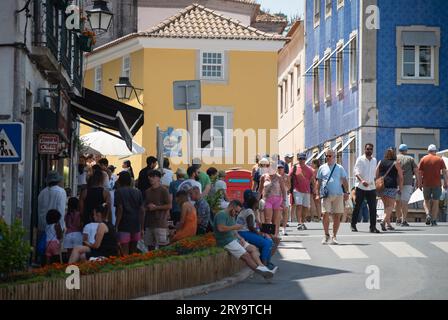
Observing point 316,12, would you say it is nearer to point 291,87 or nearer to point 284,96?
point 291,87

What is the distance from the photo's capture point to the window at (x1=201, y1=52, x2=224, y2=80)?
167 ft

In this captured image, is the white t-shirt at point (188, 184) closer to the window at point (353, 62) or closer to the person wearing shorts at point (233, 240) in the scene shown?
the person wearing shorts at point (233, 240)

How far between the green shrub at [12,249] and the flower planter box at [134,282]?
1.41ft

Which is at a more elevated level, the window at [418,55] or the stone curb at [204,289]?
the window at [418,55]

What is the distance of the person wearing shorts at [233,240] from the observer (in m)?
18.3

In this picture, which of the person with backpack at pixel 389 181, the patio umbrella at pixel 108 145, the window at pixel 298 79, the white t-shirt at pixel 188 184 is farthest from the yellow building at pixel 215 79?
the white t-shirt at pixel 188 184

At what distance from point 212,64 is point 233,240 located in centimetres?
3283

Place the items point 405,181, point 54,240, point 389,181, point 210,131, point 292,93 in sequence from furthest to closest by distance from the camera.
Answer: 1. point 292,93
2. point 210,131
3. point 405,181
4. point 389,181
5. point 54,240

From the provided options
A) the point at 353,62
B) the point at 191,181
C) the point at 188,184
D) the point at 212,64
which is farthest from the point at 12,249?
the point at 212,64

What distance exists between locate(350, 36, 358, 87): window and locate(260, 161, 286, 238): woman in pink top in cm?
2000

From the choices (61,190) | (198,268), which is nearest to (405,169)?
(61,190)

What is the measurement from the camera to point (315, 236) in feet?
84.5

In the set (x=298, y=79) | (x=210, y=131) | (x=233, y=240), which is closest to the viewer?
(x=233, y=240)

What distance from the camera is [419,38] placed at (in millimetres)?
42844
